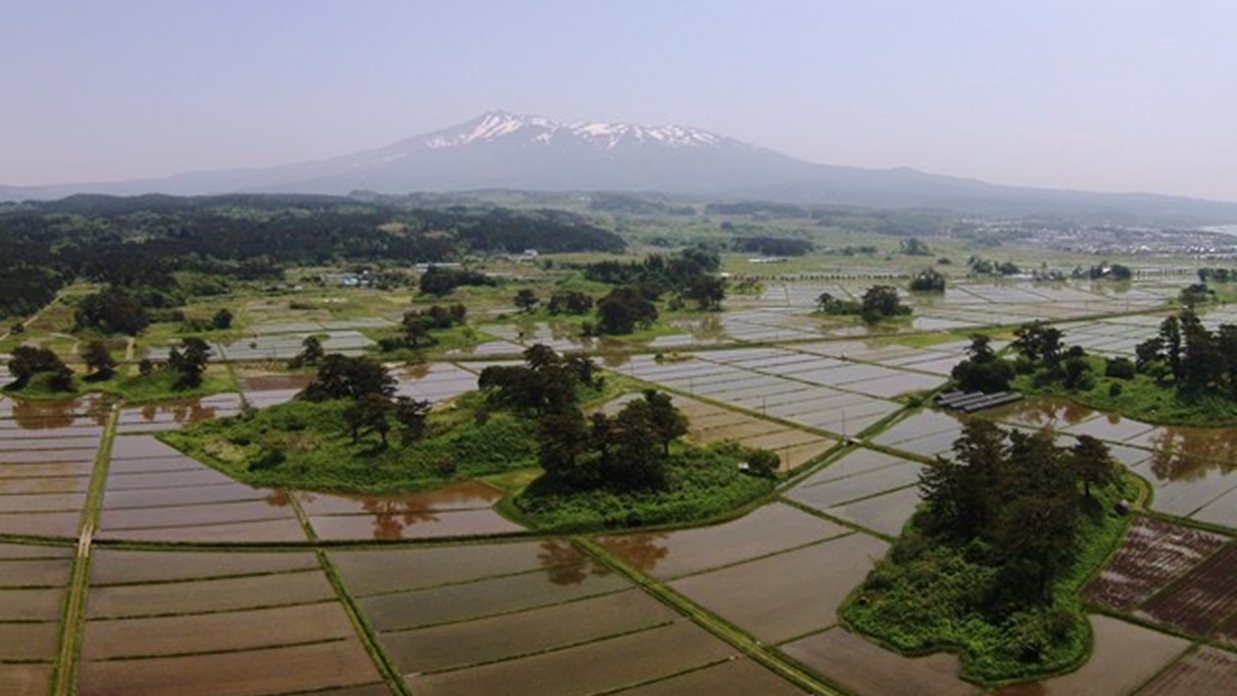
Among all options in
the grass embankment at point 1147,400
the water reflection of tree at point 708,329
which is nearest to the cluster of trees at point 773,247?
the water reflection of tree at point 708,329

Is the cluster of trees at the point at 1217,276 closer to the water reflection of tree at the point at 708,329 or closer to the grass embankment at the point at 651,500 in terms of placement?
the water reflection of tree at the point at 708,329

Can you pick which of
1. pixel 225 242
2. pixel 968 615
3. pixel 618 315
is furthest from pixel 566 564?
pixel 225 242

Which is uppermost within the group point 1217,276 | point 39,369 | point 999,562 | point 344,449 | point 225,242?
point 225,242

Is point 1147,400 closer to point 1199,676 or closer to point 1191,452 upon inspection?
point 1191,452

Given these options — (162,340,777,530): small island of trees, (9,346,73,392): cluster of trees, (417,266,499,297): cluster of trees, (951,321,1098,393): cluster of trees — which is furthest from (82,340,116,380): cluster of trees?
(951,321,1098,393): cluster of trees

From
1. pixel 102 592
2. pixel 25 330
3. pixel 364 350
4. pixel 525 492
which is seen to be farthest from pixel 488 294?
pixel 102 592
